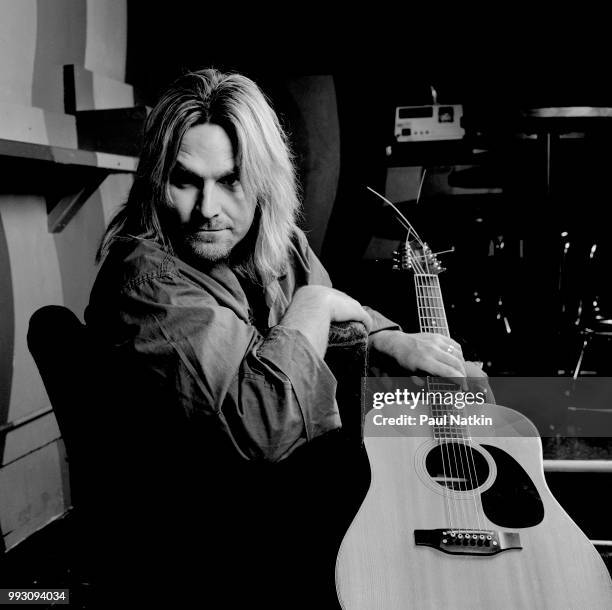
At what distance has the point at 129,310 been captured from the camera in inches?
41.1

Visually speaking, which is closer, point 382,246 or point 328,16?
point 328,16

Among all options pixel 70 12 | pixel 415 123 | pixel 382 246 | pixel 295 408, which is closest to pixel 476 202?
pixel 415 123

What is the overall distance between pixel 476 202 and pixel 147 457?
2.33 metres

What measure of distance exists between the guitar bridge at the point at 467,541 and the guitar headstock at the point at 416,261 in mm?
759

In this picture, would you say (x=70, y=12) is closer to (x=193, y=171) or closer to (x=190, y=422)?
(x=193, y=171)

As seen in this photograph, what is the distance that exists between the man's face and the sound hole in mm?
625

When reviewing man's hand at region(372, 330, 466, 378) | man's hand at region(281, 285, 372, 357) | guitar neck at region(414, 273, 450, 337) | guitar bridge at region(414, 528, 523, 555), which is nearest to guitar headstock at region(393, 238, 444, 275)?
guitar neck at region(414, 273, 450, 337)

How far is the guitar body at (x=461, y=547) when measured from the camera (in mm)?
1050

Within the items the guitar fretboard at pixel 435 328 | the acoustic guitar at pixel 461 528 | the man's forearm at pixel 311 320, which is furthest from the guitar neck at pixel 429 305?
the man's forearm at pixel 311 320

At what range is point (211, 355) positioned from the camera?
100 cm

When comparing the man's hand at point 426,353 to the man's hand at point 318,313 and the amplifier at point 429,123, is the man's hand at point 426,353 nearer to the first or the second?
the man's hand at point 318,313

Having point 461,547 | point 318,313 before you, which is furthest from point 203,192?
point 461,547

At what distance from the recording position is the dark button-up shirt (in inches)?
38.9

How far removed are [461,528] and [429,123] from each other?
2.11 metres
